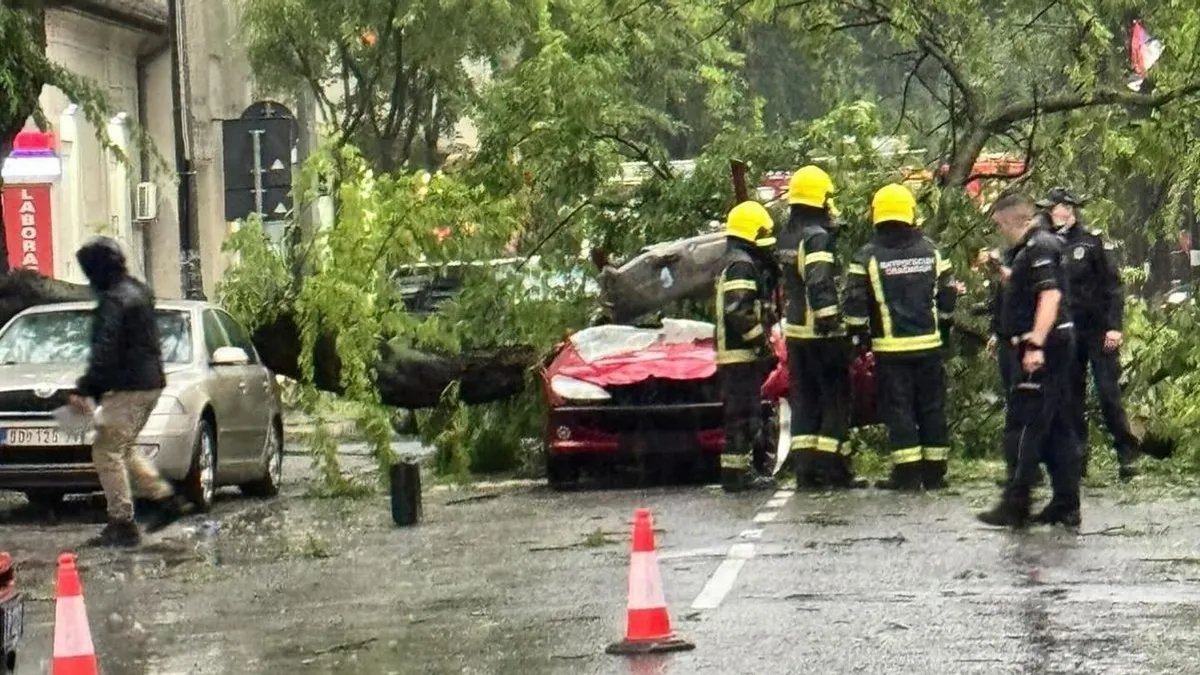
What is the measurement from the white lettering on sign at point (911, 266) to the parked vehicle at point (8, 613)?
745cm

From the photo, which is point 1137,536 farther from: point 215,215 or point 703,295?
point 215,215

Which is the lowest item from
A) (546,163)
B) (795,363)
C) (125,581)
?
(125,581)

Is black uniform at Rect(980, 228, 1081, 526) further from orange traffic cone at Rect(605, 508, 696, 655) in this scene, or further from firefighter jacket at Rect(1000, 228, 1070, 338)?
orange traffic cone at Rect(605, 508, 696, 655)

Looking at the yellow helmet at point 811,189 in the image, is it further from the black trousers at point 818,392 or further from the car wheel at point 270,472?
the car wheel at point 270,472

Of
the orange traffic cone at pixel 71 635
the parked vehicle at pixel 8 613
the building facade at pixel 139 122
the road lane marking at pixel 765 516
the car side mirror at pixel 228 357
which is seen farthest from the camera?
the building facade at pixel 139 122

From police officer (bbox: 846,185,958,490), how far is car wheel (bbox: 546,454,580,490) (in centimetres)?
276

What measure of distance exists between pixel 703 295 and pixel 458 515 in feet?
11.7

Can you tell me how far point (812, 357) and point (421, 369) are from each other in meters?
4.03

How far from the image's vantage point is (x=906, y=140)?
20.0 metres

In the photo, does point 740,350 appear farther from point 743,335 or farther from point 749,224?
point 749,224

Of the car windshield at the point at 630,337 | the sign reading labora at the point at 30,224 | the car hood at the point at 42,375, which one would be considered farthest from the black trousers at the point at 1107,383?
the sign reading labora at the point at 30,224

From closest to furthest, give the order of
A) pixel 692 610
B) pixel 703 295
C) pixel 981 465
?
pixel 692 610 < pixel 981 465 < pixel 703 295

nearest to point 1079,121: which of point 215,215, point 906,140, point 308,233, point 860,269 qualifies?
point 906,140

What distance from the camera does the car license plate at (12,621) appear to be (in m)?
8.57
